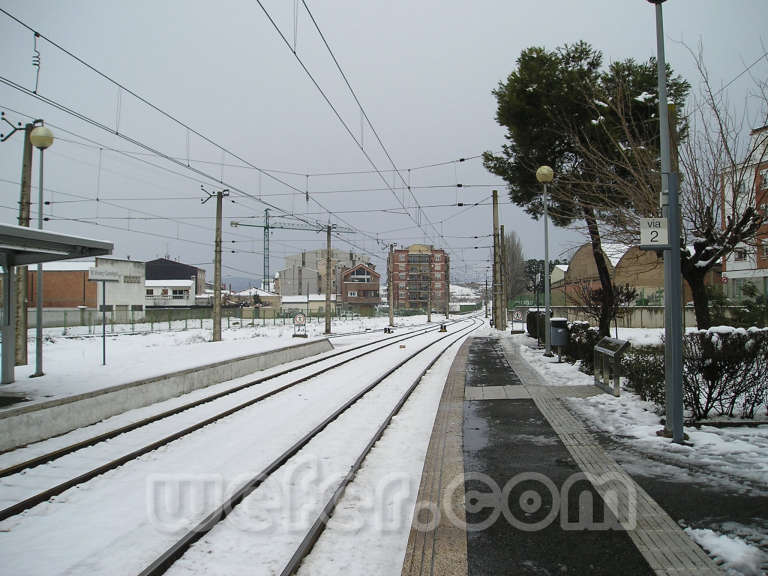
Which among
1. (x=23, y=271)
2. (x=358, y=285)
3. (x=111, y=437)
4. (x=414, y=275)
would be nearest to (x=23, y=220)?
(x=23, y=271)

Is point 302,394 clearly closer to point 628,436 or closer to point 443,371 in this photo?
point 443,371

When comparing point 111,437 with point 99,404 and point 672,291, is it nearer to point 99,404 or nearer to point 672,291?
point 99,404

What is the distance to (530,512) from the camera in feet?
15.4

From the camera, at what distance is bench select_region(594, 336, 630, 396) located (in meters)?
9.73

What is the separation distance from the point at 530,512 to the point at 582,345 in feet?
36.2

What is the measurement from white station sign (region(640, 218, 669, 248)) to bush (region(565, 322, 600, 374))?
272 inches

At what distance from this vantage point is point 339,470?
6.09 metres

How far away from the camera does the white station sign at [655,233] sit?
6801mm

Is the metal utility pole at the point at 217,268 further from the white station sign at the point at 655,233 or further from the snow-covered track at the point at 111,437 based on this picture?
the white station sign at the point at 655,233

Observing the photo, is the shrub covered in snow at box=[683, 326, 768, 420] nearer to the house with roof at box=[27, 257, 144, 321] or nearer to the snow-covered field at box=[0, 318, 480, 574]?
the snow-covered field at box=[0, 318, 480, 574]

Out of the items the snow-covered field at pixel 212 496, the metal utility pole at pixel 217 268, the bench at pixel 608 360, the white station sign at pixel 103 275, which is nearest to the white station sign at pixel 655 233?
the bench at pixel 608 360

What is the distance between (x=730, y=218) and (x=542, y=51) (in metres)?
11.1

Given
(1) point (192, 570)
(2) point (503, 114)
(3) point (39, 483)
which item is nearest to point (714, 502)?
(1) point (192, 570)

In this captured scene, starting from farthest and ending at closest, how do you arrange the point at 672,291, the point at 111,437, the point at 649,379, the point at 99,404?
the point at 649,379 < the point at 99,404 < the point at 111,437 < the point at 672,291
